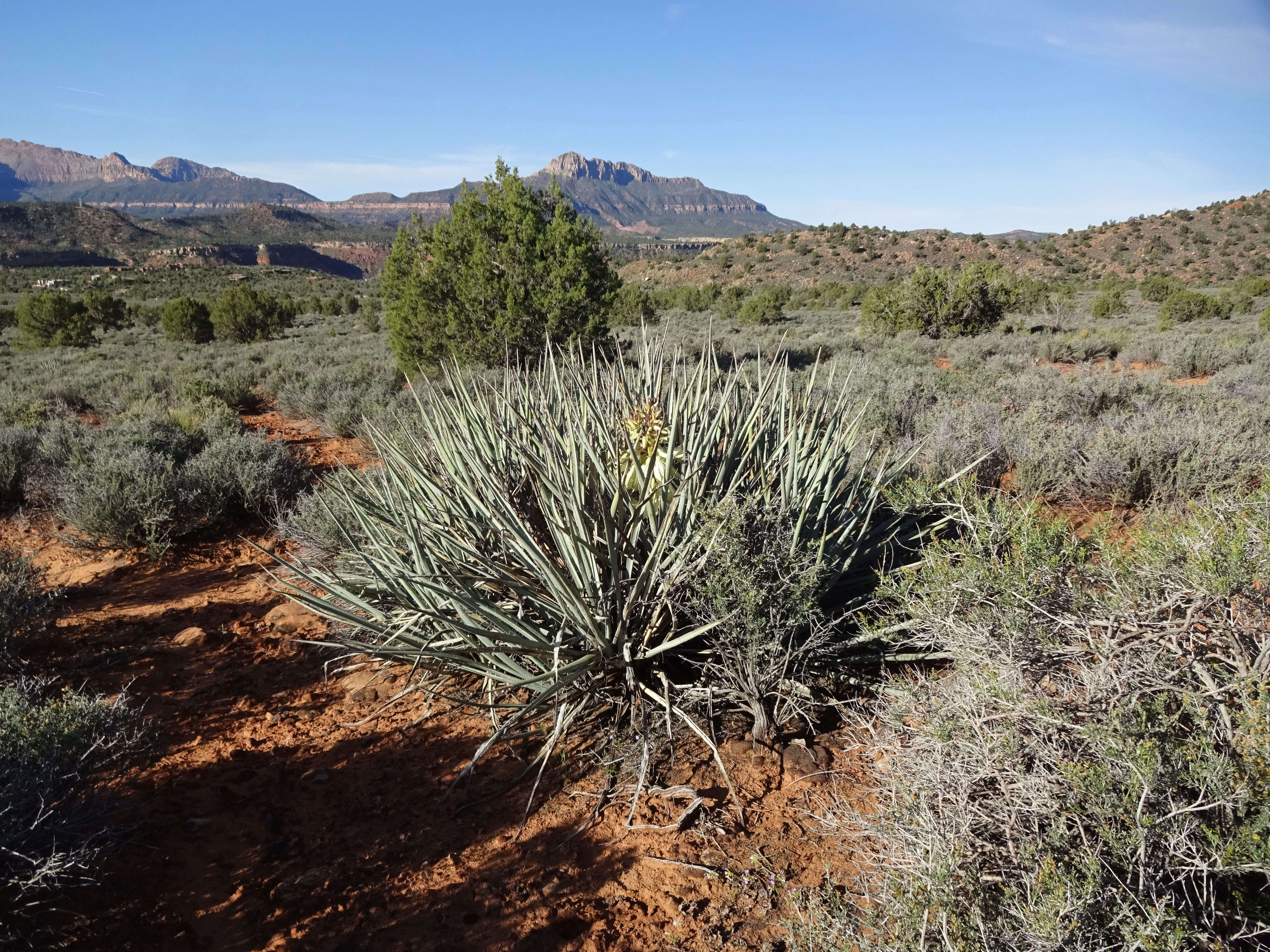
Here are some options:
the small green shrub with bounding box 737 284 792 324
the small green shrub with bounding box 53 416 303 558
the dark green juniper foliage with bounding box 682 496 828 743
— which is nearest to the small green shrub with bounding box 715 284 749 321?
the small green shrub with bounding box 737 284 792 324

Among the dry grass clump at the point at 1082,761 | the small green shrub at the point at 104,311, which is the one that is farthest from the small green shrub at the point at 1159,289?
the small green shrub at the point at 104,311

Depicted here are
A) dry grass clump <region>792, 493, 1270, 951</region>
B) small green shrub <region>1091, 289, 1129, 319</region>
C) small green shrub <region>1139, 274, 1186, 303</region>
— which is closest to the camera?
dry grass clump <region>792, 493, 1270, 951</region>

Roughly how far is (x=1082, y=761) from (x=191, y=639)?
4.20 meters

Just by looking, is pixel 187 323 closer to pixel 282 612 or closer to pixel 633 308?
pixel 633 308

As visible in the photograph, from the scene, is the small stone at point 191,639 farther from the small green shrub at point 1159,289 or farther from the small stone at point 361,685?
the small green shrub at point 1159,289

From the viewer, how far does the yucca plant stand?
7.75 feet

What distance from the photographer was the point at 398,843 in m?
2.29

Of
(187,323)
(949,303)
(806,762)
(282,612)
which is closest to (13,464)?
(282,612)

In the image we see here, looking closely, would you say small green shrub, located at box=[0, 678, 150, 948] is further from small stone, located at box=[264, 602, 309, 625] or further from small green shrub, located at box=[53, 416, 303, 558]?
small green shrub, located at box=[53, 416, 303, 558]

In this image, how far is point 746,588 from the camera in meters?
2.22

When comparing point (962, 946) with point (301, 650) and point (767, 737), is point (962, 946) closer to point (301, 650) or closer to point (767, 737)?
point (767, 737)

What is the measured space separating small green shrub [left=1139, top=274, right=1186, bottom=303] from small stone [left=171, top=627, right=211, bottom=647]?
3081cm

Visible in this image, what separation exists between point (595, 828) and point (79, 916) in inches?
62.4

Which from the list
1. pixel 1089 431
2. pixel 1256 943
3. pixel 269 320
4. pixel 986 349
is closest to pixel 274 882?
pixel 1256 943
